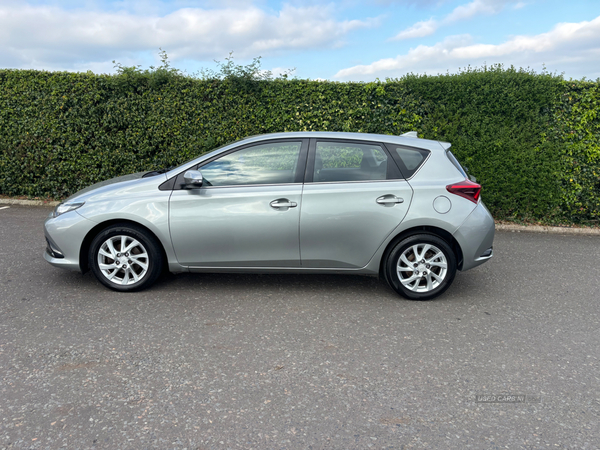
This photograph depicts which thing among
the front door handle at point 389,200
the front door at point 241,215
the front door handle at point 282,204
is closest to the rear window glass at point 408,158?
the front door handle at point 389,200

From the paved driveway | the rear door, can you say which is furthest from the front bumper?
the rear door

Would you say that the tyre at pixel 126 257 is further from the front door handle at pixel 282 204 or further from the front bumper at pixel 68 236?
the front door handle at pixel 282 204

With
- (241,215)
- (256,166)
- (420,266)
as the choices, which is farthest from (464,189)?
(241,215)

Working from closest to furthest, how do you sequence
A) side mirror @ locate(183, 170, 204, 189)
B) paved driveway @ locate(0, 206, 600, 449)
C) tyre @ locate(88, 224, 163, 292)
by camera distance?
paved driveway @ locate(0, 206, 600, 449)
side mirror @ locate(183, 170, 204, 189)
tyre @ locate(88, 224, 163, 292)

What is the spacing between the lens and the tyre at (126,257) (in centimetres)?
480

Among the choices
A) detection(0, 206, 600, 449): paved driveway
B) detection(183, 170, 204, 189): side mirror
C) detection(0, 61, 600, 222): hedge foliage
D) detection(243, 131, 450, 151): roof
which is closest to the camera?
detection(0, 206, 600, 449): paved driveway

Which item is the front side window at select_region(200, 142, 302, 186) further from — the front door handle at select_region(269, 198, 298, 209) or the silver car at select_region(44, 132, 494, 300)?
the front door handle at select_region(269, 198, 298, 209)

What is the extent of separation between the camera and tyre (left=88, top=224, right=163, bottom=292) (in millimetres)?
4797

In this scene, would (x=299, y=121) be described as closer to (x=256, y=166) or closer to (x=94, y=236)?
(x=256, y=166)

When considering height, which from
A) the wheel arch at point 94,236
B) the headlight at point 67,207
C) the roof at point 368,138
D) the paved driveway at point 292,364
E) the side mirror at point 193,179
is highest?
the roof at point 368,138

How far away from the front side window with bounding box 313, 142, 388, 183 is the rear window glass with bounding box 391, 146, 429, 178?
126mm

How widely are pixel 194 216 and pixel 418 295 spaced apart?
2.36 meters

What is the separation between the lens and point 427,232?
4.81 m

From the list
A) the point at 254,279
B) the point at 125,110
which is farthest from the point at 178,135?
the point at 254,279
